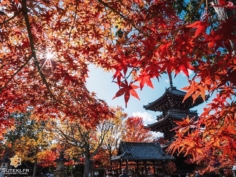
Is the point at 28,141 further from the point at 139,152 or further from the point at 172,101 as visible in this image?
the point at 172,101

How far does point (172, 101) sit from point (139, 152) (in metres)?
7.88

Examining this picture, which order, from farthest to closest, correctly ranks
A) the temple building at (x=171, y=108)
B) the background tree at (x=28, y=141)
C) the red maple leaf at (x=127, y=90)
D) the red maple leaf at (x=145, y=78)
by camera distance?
the background tree at (x=28, y=141), the temple building at (x=171, y=108), the red maple leaf at (x=145, y=78), the red maple leaf at (x=127, y=90)

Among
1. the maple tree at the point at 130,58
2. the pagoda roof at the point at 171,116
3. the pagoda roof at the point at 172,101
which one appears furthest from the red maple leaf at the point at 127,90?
the pagoda roof at the point at 172,101

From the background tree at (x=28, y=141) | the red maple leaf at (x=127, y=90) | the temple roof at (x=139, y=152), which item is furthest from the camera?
the background tree at (x=28, y=141)

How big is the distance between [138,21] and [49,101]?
3.50 metres

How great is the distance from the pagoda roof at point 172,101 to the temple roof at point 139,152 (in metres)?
5.84

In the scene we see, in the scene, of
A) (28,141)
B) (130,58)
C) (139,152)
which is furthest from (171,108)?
(130,58)

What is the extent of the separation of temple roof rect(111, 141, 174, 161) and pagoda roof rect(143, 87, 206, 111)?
5.84 meters

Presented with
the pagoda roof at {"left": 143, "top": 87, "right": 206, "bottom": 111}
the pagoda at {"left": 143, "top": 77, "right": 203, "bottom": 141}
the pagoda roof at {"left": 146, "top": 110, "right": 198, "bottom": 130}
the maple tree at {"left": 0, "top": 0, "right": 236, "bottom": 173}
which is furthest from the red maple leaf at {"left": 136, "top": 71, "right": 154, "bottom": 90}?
the pagoda roof at {"left": 143, "top": 87, "right": 206, "bottom": 111}

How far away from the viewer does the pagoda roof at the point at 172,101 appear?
832 inches

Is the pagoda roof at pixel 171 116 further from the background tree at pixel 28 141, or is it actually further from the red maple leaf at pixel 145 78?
the red maple leaf at pixel 145 78

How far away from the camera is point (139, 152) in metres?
16.7

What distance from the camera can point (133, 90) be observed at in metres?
1.61

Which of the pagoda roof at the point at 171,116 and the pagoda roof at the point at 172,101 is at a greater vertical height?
the pagoda roof at the point at 172,101
